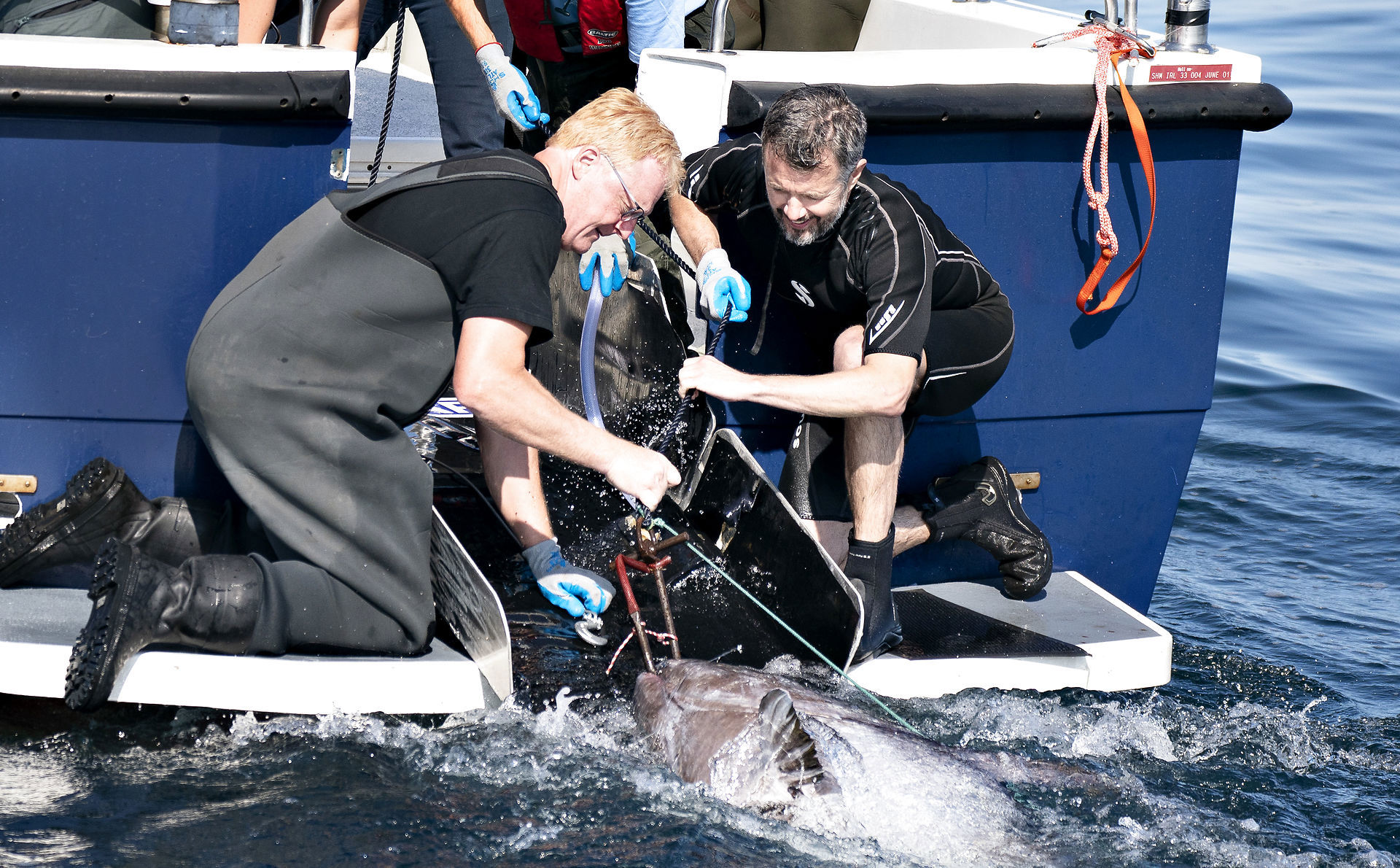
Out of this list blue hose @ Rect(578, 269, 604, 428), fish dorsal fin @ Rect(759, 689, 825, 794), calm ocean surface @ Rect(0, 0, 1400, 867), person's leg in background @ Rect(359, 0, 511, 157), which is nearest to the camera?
calm ocean surface @ Rect(0, 0, 1400, 867)

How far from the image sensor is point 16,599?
10.5 ft

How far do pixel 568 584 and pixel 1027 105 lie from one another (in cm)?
176

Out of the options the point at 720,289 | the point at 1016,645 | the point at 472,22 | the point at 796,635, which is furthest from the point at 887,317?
the point at 472,22

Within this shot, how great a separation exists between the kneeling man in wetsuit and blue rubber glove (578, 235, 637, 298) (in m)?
0.28

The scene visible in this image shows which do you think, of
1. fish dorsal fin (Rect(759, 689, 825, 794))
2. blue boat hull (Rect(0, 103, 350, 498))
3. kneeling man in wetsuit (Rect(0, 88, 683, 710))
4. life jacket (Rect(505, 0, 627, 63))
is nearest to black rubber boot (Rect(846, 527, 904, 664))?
fish dorsal fin (Rect(759, 689, 825, 794))

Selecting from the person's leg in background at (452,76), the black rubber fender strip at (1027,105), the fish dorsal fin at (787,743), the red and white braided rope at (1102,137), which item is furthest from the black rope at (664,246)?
the fish dorsal fin at (787,743)

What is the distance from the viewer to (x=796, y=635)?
3.45 m

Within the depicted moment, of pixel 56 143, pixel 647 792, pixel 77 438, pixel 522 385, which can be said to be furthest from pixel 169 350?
pixel 647 792

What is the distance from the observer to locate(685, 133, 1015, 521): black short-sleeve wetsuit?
11.4 feet

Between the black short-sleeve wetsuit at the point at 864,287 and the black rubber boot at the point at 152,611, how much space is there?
1554 mm

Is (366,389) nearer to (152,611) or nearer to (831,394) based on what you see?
(152,611)

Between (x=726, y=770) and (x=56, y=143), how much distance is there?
2.07 meters

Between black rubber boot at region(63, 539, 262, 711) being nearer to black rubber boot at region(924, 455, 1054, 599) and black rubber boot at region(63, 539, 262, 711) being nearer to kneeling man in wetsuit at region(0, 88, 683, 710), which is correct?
kneeling man in wetsuit at region(0, 88, 683, 710)

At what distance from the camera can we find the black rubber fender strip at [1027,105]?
3.54 meters
